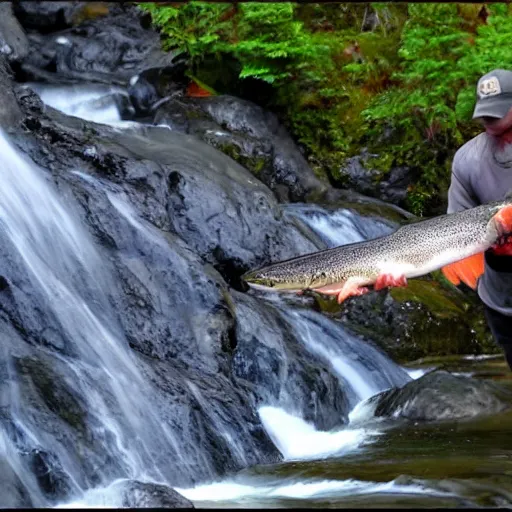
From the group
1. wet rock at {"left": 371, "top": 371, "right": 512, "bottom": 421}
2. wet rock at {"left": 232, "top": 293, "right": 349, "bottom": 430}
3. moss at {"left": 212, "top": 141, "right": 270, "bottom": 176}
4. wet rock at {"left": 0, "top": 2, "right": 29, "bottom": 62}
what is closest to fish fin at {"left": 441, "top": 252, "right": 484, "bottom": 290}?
wet rock at {"left": 371, "top": 371, "right": 512, "bottom": 421}

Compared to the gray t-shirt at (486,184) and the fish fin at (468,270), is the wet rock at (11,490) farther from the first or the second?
the gray t-shirt at (486,184)

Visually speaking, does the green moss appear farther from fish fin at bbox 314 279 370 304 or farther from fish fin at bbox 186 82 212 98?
fish fin at bbox 314 279 370 304

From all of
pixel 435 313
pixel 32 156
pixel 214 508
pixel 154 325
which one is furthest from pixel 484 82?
pixel 435 313

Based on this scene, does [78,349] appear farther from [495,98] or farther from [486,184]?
[495,98]

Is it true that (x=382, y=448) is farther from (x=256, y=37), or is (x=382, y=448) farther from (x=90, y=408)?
(x=256, y=37)

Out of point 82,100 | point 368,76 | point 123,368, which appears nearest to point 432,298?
point 123,368

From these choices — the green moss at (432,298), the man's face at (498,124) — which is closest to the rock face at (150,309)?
the green moss at (432,298)
